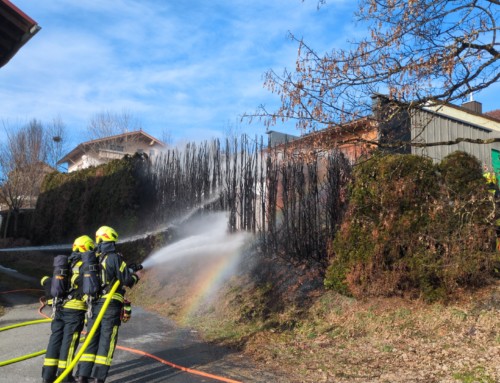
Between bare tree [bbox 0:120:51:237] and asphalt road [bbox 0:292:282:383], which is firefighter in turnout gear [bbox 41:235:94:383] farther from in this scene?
bare tree [bbox 0:120:51:237]

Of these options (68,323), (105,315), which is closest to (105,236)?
(105,315)

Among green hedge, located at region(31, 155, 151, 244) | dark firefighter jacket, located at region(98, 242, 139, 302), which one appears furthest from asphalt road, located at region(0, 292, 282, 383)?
green hedge, located at region(31, 155, 151, 244)

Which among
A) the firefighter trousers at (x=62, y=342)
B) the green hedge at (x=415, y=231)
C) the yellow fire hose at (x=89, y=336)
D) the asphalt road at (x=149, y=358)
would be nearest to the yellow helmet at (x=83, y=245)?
the firefighter trousers at (x=62, y=342)

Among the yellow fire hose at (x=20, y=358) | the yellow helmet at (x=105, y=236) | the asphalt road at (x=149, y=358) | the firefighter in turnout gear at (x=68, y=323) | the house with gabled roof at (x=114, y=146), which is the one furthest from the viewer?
the house with gabled roof at (x=114, y=146)

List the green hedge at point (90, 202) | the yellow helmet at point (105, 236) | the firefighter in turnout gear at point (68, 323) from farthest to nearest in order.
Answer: the green hedge at point (90, 202) < the yellow helmet at point (105, 236) < the firefighter in turnout gear at point (68, 323)

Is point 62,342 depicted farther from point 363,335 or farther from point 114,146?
point 114,146

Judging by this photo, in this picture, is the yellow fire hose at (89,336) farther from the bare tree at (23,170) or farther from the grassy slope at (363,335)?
the bare tree at (23,170)

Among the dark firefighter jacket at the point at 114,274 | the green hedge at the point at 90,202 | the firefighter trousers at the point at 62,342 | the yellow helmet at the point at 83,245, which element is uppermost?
the green hedge at the point at 90,202

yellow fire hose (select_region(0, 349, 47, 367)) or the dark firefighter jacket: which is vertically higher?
the dark firefighter jacket

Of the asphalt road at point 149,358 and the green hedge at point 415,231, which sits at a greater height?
the green hedge at point 415,231

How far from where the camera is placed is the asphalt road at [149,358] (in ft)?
18.9

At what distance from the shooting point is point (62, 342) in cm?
578

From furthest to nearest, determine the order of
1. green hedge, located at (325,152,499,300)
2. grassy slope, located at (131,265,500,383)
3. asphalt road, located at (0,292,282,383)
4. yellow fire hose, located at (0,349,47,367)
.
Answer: green hedge, located at (325,152,499,300) < yellow fire hose, located at (0,349,47,367) < asphalt road, located at (0,292,282,383) < grassy slope, located at (131,265,500,383)

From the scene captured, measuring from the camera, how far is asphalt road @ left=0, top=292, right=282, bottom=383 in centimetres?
577
